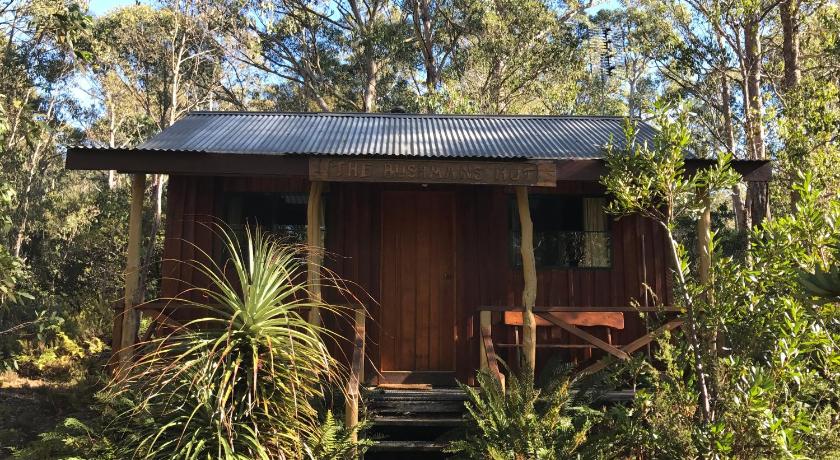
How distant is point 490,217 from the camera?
7.67 meters

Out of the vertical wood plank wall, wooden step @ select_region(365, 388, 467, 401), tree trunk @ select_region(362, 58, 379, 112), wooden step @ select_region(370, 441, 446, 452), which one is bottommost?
wooden step @ select_region(370, 441, 446, 452)

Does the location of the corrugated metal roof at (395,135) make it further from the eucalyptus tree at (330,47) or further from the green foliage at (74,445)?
the eucalyptus tree at (330,47)

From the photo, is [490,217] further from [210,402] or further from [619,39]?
[619,39]

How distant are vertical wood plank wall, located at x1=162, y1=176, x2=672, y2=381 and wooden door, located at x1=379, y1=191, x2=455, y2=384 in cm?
11

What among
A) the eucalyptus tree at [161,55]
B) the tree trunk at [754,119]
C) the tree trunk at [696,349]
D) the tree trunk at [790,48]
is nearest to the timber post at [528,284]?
the tree trunk at [696,349]

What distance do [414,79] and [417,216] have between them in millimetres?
17014

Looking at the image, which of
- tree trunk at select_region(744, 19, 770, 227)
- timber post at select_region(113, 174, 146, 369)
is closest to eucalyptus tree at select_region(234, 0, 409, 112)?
tree trunk at select_region(744, 19, 770, 227)

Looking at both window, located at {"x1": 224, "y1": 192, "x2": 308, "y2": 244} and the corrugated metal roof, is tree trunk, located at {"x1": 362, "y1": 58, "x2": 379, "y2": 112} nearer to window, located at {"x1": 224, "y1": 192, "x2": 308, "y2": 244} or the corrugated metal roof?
the corrugated metal roof

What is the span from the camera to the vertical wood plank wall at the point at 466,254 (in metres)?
7.51

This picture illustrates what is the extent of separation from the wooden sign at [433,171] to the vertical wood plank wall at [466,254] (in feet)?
4.37

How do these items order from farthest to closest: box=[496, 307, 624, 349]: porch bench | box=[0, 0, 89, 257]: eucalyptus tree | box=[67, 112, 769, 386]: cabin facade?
box=[0, 0, 89, 257]: eucalyptus tree < box=[67, 112, 769, 386]: cabin facade < box=[496, 307, 624, 349]: porch bench

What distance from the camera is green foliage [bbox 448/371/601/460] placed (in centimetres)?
453

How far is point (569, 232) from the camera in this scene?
780 cm

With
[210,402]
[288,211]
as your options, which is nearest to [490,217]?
[288,211]
